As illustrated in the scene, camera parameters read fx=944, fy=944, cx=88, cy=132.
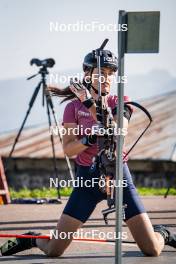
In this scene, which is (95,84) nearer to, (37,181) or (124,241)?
(124,241)

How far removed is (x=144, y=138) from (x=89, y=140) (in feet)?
34.9

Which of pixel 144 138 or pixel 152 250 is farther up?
pixel 152 250

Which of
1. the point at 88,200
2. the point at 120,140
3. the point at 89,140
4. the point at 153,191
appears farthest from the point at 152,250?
the point at 153,191

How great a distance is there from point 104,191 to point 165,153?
9.20 meters

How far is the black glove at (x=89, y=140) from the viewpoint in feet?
26.5

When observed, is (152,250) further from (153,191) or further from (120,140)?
(153,191)

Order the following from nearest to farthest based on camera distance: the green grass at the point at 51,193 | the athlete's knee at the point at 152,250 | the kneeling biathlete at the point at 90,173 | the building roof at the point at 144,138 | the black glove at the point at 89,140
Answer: the black glove at the point at 89,140, the kneeling biathlete at the point at 90,173, the athlete's knee at the point at 152,250, the green grass at the point at 51,193, the building roof at the point at 144,138

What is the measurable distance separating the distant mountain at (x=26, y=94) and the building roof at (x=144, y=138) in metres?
1.30

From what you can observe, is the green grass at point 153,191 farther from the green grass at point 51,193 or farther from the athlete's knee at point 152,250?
the athlete's knee at point 152,250

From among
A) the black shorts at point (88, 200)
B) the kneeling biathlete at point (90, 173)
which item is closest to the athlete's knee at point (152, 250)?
the kneeling biathlete at point (90, 173)

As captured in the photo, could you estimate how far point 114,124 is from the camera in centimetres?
816

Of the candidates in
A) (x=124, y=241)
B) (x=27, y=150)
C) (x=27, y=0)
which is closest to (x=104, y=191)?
(x=124, y=241)

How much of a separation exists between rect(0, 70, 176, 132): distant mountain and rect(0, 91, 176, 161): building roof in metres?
1.30

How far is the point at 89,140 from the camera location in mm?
8094
